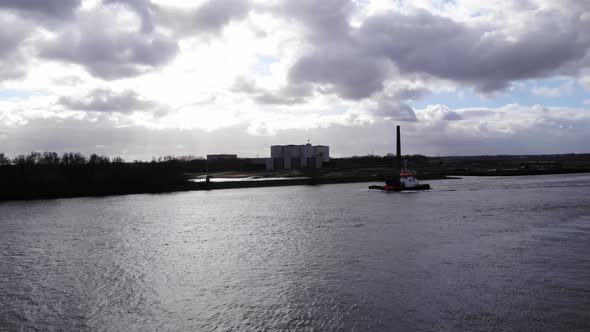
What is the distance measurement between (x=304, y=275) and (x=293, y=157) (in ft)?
276

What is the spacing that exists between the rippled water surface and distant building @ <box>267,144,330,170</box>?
7010cm

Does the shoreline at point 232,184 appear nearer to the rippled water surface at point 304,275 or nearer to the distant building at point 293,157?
the distant building at point 293,157

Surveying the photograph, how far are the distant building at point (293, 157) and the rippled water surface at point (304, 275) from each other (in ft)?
230

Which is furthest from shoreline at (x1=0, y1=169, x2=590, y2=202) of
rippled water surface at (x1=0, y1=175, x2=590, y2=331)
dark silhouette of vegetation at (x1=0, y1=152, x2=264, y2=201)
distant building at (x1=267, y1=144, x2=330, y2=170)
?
rippled water surface at (x1=0, y1=175, x2=590, y2=331)

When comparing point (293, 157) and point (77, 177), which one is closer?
point (77, 177)

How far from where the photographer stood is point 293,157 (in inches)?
3883

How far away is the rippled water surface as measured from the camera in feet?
34.8

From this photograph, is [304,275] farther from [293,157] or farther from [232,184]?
[293,157]

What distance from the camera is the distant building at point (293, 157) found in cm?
9856

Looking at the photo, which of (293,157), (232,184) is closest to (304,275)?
(232,184)

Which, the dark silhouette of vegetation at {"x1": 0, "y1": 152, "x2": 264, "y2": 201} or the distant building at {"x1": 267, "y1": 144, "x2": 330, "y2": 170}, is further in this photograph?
the distant building at {"x1": 267, "y1": 144, "x2": 330, "y2": 170}

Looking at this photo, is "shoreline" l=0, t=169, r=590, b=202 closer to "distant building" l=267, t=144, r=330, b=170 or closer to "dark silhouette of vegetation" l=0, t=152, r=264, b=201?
"dark silhouette of vegetation" l=0, t=152, r=264, b=201

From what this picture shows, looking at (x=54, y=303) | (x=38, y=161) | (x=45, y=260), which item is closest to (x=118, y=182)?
(x=38, y=161)

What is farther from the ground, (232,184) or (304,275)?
(232,184)
